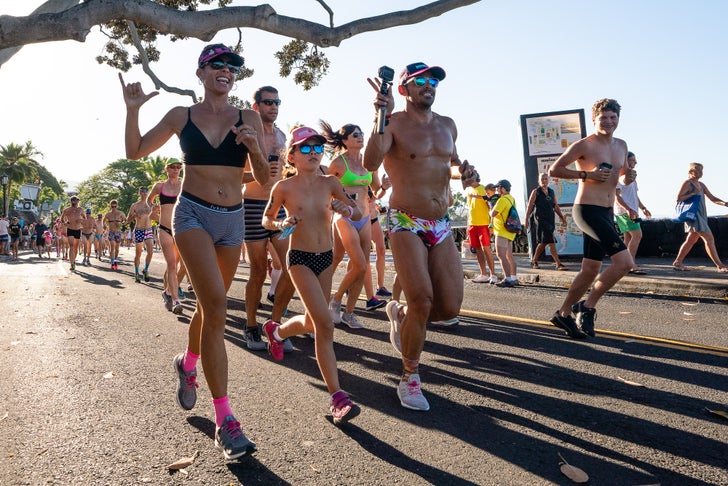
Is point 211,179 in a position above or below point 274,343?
above

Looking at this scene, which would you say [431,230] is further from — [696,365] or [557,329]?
[557,329]

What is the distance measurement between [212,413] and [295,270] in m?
1.09

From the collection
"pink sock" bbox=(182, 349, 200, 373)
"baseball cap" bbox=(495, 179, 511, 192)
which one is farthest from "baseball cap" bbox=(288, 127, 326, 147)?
"baseball cap" bbox=(495, 179, 511, 192)

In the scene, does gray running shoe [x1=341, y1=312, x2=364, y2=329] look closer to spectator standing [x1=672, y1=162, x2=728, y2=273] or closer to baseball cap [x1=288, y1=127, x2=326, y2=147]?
baseball cap [x1=288, y1=127, x2=326, y2=147]

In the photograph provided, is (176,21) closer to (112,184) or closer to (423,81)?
(423,81)

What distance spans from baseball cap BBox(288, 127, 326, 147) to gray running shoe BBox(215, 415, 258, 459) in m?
2.11

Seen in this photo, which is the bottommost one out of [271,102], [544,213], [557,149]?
[544,213]

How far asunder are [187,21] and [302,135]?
3.50 metres

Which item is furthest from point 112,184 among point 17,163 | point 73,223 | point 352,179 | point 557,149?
point 352,179

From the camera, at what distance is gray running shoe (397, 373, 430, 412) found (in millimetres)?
3705

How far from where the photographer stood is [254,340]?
221 inches

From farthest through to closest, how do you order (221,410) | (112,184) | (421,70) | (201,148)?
(112,184)
(421,70)
(201,148)
(221,410)

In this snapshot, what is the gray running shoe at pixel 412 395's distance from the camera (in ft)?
12.2

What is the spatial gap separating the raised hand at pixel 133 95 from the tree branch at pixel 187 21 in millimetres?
2639
